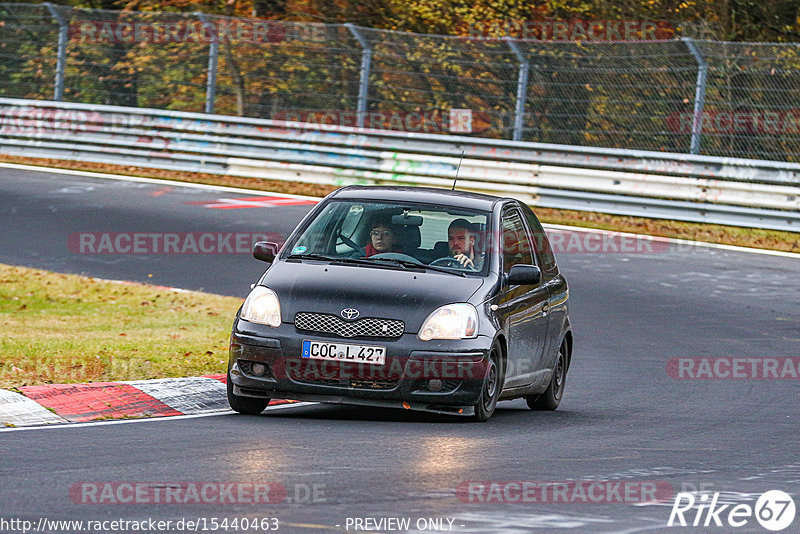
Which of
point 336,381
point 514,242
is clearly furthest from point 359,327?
point 514,242

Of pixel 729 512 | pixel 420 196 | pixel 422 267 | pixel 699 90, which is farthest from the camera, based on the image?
pixel 699 90

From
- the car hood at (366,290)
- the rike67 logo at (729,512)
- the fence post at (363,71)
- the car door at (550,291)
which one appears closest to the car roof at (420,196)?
the car door at (550,291)

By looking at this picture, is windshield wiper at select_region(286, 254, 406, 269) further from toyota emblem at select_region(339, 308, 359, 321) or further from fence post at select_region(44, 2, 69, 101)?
fence post at select_region(44, 2, 69, 101)

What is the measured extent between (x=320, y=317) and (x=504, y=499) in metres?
2.60

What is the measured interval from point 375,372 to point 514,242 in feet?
6.42

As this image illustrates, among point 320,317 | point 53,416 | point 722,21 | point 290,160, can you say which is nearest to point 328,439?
point 320,317

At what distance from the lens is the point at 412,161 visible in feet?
79.7

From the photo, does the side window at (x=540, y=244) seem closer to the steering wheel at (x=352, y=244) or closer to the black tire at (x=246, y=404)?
the steering wheel at (x=352, y=244)

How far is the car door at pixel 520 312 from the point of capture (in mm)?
9711

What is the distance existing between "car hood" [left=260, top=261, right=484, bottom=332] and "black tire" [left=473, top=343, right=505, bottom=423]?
439 mm

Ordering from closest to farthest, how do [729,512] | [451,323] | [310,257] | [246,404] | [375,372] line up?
1. [729,512]
2. [375,372]
3. [451,323]
4. [246,404]
5. [310,257]

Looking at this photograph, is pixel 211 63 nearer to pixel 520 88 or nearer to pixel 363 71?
pixel 363 71

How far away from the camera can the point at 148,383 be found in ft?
32.6

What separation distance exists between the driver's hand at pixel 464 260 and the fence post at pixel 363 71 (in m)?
15.5
